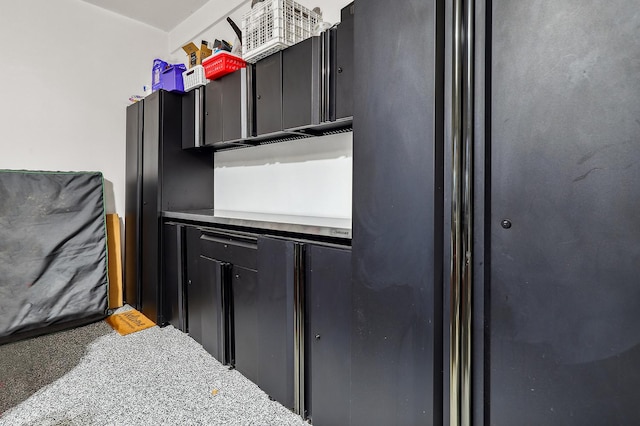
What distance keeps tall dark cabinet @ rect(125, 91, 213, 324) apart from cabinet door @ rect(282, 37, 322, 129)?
1387mm

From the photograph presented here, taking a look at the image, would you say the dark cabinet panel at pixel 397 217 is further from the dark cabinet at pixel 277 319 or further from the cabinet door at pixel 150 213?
the cabinet door at pixel 150 213

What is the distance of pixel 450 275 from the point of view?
1.02 meters

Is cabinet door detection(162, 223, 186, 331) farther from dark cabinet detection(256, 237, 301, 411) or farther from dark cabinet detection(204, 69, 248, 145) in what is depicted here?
dark cabinet detection(256, 237, 301, 411)

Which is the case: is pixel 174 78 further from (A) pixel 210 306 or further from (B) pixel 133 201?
(A) pixel 210 306

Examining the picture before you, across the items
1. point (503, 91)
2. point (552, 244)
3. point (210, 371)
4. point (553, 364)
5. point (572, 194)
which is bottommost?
point (210, 371)

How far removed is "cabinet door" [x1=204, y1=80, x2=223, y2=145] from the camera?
2.52 meters

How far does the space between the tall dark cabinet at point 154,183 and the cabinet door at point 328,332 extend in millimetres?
1837

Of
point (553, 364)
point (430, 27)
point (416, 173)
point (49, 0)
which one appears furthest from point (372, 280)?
point (49, 0)

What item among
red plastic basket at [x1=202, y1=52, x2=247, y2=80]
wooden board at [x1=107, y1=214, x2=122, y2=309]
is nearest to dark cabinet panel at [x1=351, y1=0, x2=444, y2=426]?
red plastic basket at [x1=202, y1=52, x2=247, y2=80]

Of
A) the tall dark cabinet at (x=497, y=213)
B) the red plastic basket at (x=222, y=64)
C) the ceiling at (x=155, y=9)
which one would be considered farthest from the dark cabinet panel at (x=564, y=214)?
the ceiling at (x=155, y=9)

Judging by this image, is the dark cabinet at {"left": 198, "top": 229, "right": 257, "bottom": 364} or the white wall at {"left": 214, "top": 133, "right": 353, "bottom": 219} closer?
the dark cabinet at {"left": 198, "top": 229, "right": 257, "bottom": 364}

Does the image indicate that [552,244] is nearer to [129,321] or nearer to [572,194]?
[572,194]

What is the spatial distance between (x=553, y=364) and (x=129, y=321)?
313 centimetres

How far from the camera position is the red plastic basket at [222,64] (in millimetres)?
2350
